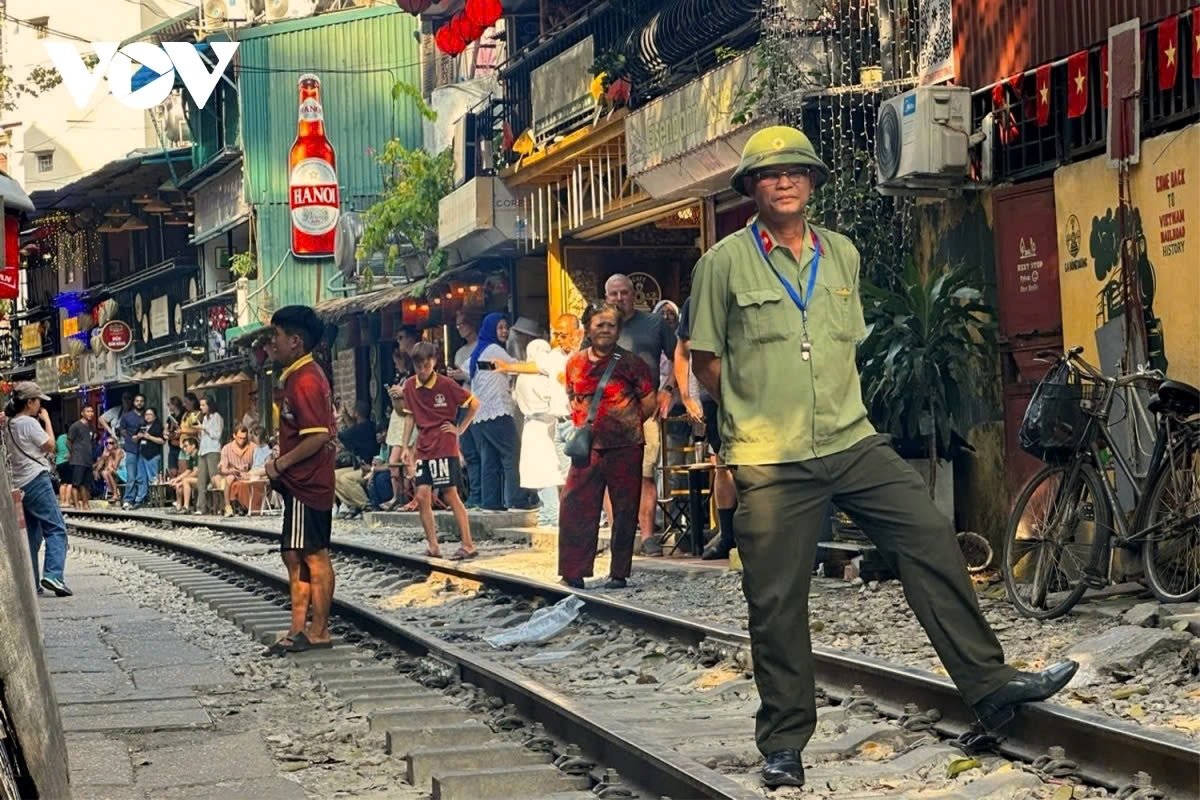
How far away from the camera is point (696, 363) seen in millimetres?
6453

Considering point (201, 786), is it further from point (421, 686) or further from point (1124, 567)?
point (1124, 567)

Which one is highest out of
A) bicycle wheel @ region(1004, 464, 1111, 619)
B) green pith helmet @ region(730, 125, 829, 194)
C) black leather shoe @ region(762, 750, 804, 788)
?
green pith helmet @ region(730, 125, 829, 194)

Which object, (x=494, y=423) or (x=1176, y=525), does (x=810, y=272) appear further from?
(x=494, y=423)

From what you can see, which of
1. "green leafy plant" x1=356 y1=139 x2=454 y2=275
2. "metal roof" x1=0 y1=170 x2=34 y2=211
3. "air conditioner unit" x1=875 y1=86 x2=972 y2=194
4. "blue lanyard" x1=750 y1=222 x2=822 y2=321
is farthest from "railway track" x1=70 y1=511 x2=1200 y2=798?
"green leafy plant" x1=356 y1=139 x2=454 y2=275

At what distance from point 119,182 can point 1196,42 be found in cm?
4482

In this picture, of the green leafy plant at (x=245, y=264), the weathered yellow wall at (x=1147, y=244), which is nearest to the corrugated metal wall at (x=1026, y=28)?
the weathered yellow wall at (x=1147, y=244)

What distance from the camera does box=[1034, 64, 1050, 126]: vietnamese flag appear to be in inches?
505

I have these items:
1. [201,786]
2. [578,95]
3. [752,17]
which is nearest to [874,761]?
[201,786]

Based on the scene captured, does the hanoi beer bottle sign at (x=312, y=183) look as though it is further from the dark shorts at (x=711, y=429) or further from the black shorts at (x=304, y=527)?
the black shorts at (x=304, y=527)

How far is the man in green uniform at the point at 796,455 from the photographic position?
6266 millimetres

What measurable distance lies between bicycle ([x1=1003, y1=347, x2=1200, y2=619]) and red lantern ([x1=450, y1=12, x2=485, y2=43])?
51.2 feet

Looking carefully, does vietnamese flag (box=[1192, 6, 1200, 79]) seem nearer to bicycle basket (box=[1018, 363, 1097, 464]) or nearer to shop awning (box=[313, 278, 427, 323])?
bicycle basket (box=[1018, 363, 1097, 464])

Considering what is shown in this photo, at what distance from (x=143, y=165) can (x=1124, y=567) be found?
140ft

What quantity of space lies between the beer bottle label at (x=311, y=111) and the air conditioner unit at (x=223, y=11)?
458 cm
